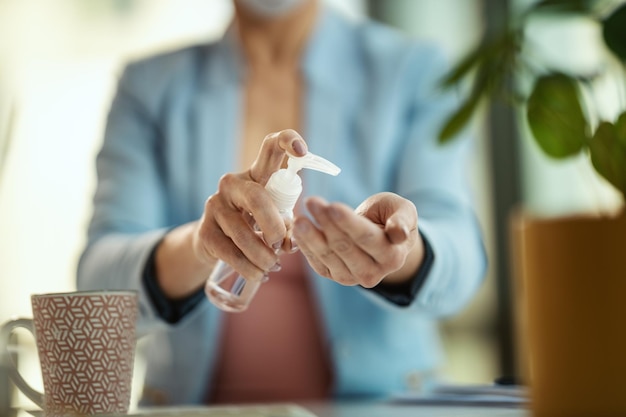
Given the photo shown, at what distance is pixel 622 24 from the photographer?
0.59 meters

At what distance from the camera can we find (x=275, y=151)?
25.6 inches

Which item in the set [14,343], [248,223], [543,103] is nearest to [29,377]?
[14,343]

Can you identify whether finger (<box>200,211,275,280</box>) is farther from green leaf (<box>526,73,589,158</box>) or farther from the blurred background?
the blurred background

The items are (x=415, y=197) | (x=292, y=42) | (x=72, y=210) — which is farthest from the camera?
(x=72, y=210)

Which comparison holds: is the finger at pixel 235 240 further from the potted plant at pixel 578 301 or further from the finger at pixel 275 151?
the potted plant at pixel 578 301

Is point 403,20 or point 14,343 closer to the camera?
point 14,343

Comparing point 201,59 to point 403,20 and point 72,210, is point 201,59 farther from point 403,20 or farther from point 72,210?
point 403,20

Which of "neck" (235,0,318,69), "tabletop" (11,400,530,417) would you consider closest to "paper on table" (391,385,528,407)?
"tabletop" (11,400,530,417)

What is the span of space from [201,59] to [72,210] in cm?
125

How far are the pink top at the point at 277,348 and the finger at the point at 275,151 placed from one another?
1.65ft

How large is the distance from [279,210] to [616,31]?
0.28 m

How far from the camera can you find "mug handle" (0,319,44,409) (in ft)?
2.12

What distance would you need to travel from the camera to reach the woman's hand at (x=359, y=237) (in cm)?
56

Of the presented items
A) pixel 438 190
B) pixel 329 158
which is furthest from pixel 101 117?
pixel 438 190
